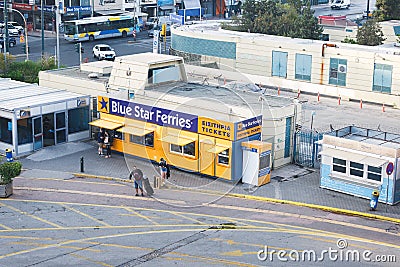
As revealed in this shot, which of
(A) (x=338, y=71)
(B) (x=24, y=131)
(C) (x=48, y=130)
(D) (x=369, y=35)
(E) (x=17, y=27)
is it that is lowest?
(C) (x=48, y=130)

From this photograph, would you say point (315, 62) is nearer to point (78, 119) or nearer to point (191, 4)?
point (78, 119)

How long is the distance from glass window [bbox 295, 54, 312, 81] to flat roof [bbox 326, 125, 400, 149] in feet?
Result: 67.9

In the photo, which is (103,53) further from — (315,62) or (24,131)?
(24,131)

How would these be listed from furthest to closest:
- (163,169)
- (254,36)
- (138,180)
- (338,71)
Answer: (254,36) → (338,71) → (163,169) → (138,180)

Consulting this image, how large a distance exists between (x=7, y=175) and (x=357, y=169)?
1537 centimetres

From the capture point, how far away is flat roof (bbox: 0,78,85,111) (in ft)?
127

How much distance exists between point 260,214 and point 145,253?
6.39 m

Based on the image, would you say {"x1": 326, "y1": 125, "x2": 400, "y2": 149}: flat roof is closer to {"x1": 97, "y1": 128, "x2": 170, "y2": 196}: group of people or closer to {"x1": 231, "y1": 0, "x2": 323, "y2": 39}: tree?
{"x1": 97, "y1": 128, "x2": 170, "y2": 196}: group of people

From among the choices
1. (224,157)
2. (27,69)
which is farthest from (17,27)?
(224,157)

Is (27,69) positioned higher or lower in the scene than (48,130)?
higher

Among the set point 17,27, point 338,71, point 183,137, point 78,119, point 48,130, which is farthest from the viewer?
point 17,27

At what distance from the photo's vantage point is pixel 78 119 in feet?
136

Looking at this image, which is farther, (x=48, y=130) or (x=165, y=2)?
(x=165, y=2)

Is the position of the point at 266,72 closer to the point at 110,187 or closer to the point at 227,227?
the point at 110,187
